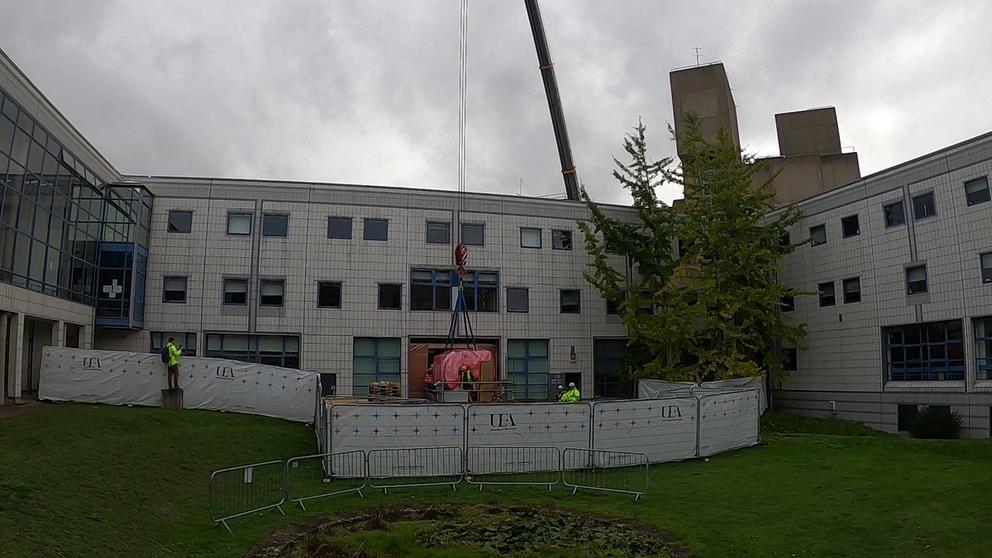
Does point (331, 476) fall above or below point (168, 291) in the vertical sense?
below

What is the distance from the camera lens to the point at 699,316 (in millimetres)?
30016

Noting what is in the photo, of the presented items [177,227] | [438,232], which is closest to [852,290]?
[438,232]

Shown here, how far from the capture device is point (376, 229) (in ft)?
110

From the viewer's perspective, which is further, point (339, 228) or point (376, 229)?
point (376, 229)

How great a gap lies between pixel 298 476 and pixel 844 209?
2475 cm

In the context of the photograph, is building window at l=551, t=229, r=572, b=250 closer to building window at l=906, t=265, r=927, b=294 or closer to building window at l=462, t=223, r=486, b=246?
building window at l=462, t=223, r=486, b=246

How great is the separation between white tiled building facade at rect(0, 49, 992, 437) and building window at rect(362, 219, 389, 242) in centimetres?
9

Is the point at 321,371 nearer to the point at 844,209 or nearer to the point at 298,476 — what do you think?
the point at 298,476

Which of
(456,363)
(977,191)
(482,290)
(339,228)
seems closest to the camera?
(977,191)

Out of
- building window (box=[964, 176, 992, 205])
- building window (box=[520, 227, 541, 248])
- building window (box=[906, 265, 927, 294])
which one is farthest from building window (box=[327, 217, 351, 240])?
building window (box=[964, 176, 992, 205])

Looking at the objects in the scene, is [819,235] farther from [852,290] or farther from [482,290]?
[482,290]

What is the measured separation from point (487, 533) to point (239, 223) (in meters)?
24.0

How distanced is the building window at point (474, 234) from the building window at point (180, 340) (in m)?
12.4

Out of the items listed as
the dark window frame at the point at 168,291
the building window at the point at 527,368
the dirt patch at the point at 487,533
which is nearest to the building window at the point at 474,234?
the building window at the point at 527,368
